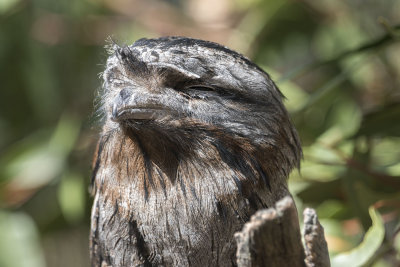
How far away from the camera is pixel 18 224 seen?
4.19 m

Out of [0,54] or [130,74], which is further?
[0,54]

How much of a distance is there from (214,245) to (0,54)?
12.5 feet

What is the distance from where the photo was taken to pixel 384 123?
283cm

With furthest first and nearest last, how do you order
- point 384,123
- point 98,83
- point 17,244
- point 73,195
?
point 73,195 → point 17,244 → point 98,83 → point 384,123

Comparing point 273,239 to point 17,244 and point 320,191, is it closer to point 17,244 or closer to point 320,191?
point 320,191

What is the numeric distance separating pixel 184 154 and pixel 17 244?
2.46 metres

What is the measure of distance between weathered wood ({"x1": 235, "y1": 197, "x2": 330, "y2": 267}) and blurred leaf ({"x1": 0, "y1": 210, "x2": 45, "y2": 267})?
2846 mm

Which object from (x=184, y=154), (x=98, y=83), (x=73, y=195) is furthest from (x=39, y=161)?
(x=184, y=154)

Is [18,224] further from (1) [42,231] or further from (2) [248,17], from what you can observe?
(2) [248,17]

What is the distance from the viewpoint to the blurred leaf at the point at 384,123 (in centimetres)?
281

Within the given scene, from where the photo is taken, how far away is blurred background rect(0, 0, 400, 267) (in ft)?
9.87

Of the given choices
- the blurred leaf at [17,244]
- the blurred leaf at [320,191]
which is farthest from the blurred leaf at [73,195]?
the blurred leaf at [320,191]

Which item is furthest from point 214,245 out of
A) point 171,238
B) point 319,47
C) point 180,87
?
point 319,47

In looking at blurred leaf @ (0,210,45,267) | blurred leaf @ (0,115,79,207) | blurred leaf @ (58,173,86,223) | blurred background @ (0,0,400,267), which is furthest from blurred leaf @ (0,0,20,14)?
blurred leaf @ (0,210,45,267)
